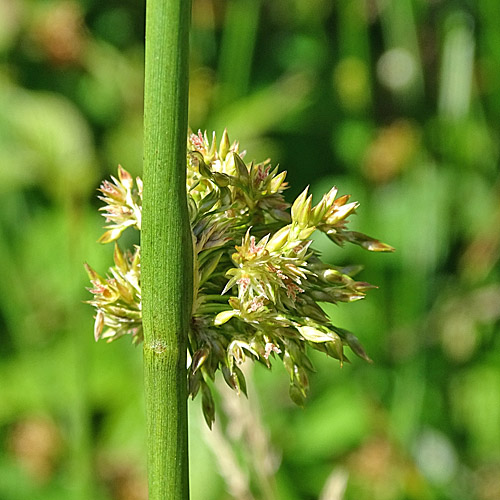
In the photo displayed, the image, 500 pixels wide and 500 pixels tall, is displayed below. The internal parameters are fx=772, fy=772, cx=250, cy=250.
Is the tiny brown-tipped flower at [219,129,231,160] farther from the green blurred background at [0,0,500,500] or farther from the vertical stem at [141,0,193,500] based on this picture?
the green blurred background at [0,0,500,500]

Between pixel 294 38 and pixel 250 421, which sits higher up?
pixel 294 38

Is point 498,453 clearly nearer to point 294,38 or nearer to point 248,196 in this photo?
point 294,38

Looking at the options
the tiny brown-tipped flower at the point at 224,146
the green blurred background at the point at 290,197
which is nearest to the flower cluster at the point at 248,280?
the tiny brown-tipped flower at the point at 224,146

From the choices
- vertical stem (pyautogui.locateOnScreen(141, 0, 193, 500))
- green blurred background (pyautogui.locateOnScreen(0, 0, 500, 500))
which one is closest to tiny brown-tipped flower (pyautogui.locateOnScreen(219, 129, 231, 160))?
vertical stem (pyautogui.locateOnScreen(141, 0, 193, 500))

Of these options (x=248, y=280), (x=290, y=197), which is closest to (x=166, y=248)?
(x=248, y=280)

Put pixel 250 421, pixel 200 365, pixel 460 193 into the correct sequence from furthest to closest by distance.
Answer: pixel 460 193
pixel 250 421
pixel 200 365

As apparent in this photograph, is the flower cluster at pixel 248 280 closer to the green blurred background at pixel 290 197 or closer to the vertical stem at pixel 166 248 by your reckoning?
the vertical stem at pixel 166 248

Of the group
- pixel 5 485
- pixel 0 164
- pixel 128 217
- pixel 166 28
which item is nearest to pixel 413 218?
pixel 0 164
